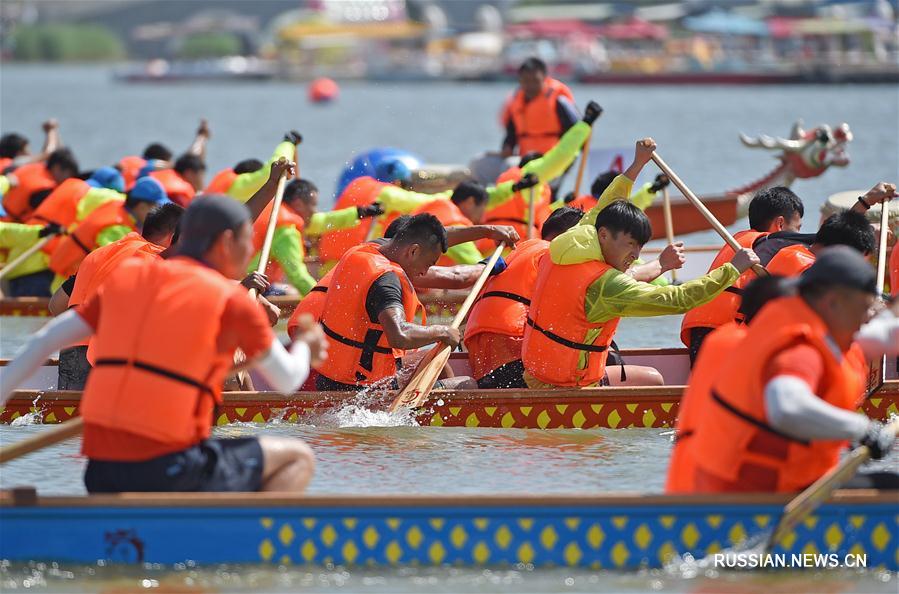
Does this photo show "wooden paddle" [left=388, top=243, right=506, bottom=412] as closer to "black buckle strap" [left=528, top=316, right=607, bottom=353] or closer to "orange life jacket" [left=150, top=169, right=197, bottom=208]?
"black buckle strap" [left=528, top=316, right=607, bottom=353]

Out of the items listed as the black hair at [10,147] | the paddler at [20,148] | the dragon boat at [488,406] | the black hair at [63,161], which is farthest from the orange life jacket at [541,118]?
the dragon boat at [488,406]

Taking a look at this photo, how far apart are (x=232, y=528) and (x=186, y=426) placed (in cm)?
48

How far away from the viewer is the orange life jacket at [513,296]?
28.9 feet

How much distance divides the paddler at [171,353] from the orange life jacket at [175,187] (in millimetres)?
7376

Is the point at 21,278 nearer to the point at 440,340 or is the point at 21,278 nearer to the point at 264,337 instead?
the point at 440,340

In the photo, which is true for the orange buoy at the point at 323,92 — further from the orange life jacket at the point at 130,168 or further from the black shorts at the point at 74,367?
the black shorts at the point at 74,367

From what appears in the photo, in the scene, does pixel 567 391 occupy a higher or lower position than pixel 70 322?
lower

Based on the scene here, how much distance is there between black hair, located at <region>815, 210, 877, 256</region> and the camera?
25.4ft

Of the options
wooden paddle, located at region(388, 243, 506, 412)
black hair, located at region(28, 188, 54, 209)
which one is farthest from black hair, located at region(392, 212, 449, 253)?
black hair, located at region(28, 188, 54, 209)

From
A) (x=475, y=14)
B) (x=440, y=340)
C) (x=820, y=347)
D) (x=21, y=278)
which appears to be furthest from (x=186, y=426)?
(x=475, y=14)

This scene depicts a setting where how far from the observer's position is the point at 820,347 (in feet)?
17.4

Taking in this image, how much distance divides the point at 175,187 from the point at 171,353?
7.95 m

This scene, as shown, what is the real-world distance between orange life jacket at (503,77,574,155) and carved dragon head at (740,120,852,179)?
186 cm

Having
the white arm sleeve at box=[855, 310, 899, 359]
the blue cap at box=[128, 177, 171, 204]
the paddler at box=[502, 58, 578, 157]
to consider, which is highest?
the paddler at box=[502, 58, 578, 157]
